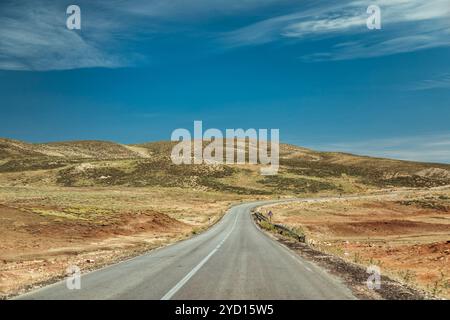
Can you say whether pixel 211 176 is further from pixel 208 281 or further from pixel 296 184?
pixel 208 281

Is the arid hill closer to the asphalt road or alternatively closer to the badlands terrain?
the badlands terrain

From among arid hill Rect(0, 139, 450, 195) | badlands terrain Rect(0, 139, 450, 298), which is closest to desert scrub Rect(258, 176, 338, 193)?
arid hill Rect(0, 139, 450, 195)

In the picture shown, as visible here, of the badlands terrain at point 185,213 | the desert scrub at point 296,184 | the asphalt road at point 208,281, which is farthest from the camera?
the desert scrub at point 296,184

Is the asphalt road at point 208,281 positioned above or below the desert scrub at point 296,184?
above

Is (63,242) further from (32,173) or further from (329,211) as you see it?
(32,173)

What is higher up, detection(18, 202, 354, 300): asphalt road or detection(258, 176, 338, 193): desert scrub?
detection(18, 202, 354, 300): asphalt road

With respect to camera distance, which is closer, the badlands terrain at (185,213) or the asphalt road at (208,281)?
the asphalt road at (208,281)

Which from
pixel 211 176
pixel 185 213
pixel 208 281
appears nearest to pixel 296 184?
pixel 211 176

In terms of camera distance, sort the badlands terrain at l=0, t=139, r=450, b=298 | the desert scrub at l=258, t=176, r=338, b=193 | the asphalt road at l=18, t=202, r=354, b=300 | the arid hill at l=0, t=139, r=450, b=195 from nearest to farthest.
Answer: the asphalt road at l=18, t=202, r=354, b=300 < the badlands terrain at l=0, t=139, r=450, b=298 < the arid hill at l=0, t=139, r=450, b=195 < the desert scrub at l=258, t=176, r=338, b=193

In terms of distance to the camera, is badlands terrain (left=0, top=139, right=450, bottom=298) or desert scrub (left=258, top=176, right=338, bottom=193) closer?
badlands terrain (left=0, top=139, right=450, bottom=298)

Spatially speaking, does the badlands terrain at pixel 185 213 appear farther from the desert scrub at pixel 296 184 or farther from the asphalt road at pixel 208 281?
the asphalt road at pixel 208 281

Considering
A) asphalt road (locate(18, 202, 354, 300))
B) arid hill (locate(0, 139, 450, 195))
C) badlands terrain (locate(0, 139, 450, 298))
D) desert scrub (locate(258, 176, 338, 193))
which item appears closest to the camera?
asphalt road (locate(18, 202, 354, 300))

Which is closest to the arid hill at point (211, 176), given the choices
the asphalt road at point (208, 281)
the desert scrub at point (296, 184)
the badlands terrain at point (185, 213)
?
the desert scrub at point (296, 184)
